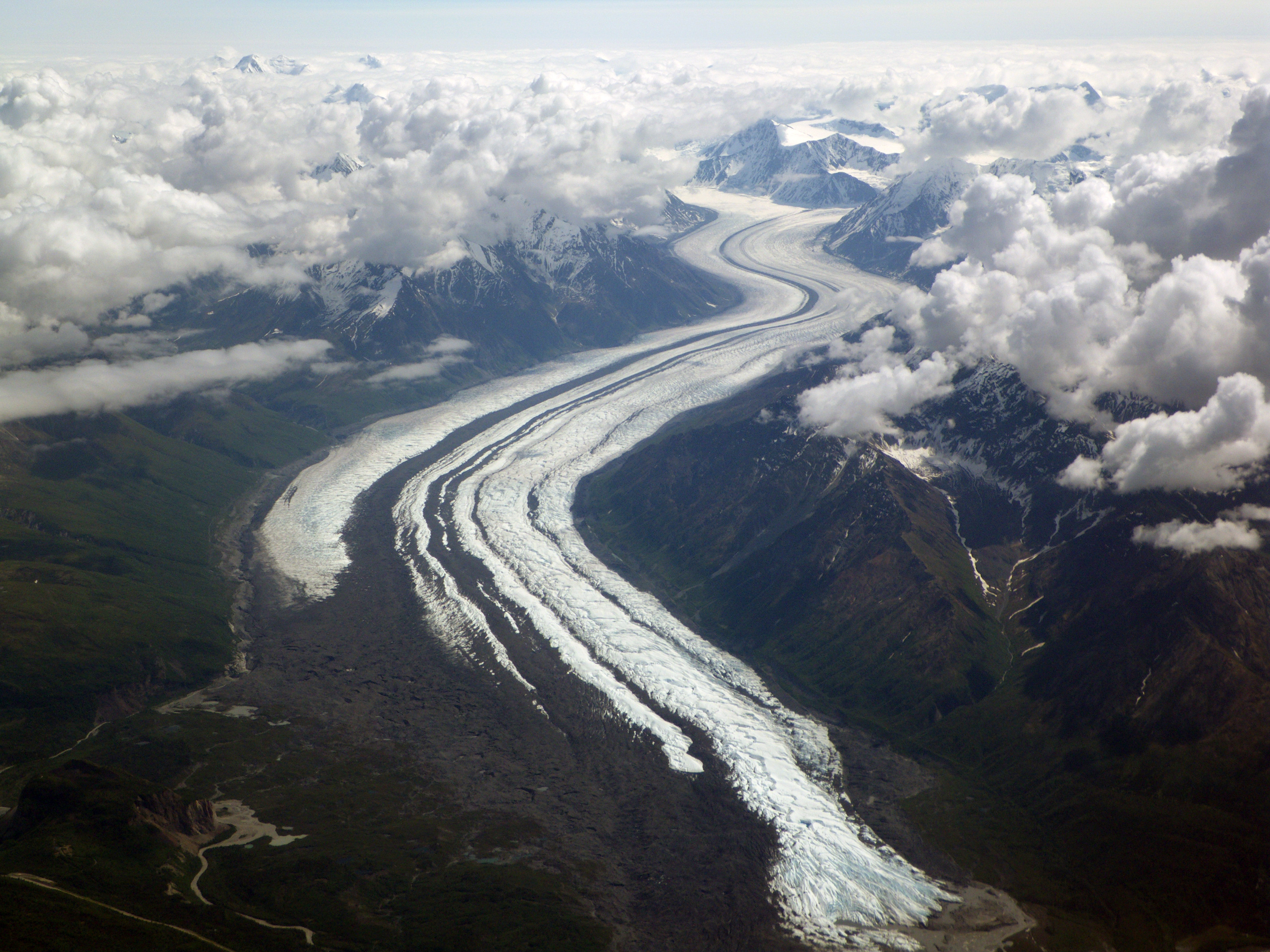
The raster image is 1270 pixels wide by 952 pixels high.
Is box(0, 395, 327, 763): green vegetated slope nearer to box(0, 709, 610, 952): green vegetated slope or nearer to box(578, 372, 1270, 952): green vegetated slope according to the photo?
box(0, 709, 610, 952): green vegetated slope

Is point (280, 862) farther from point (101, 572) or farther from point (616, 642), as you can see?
point (101, 572)

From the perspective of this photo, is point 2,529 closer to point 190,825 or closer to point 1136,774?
point 190,825

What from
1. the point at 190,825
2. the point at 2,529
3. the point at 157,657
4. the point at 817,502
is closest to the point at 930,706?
the point at 817,502

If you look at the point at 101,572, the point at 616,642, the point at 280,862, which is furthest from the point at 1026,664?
the point at 101,572

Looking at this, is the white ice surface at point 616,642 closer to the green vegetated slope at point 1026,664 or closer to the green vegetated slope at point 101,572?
the green vegetated slope at point 1026,664

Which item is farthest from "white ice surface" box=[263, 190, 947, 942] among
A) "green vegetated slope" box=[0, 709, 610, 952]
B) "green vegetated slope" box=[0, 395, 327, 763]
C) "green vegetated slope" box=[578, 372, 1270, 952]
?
"green vegetated slope" box=[0, 709, 610, 952]

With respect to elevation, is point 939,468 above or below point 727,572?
above
